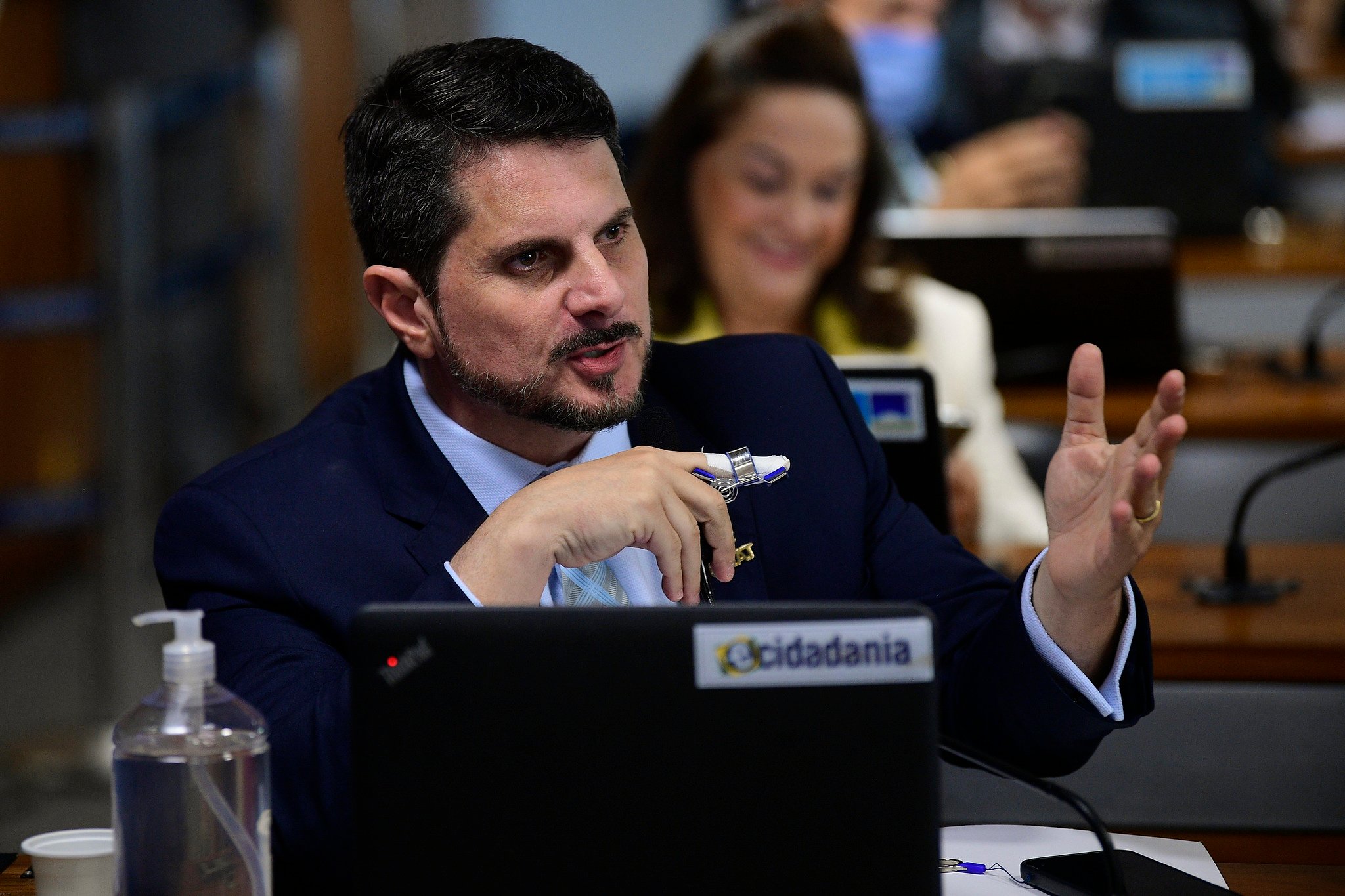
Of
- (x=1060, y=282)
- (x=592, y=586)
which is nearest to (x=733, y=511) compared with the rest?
(x=592, y=586)

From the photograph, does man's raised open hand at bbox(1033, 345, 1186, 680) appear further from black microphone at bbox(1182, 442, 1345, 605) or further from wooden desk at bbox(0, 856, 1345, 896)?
black microphone at bbox(1182, 442, 1345, 605)

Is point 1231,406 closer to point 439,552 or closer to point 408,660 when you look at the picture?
point 439,552

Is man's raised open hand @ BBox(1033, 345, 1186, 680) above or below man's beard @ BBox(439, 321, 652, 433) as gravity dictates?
below

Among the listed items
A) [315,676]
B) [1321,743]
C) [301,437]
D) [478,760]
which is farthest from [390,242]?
[1321,743]

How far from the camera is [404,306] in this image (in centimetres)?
136

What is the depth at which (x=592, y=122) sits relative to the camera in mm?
1288

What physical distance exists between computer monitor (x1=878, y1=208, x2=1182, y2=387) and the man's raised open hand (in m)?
1.66

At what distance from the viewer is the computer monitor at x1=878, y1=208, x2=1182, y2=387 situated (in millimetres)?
2881

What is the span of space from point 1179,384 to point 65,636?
346cm

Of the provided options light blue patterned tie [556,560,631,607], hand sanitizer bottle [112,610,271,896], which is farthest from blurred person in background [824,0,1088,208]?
hand sanitizer bottle [112,610,271,896]

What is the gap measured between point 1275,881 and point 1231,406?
1.96 metres

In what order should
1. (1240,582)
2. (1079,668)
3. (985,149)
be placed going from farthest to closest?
1. (985,149)
2. (1240,582)
3. (1079,668)

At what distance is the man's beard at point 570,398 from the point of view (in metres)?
1.26

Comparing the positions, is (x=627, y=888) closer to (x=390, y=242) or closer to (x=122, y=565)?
(x=390, y=242)
